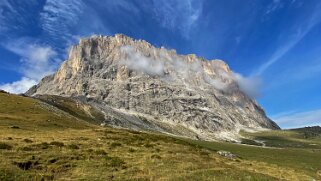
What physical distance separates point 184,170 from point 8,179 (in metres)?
18.6

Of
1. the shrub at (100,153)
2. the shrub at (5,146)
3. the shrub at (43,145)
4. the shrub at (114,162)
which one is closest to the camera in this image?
the shrub at (114,162)

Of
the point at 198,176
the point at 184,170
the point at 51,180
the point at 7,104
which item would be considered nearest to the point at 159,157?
the point at 184,170

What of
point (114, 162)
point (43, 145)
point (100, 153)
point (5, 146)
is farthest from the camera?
point (43, 145)

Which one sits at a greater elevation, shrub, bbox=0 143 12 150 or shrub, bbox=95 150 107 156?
shrub, bbox=95 150 107 156

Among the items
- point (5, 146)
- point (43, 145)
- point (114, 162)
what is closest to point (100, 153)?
point (114, 162)

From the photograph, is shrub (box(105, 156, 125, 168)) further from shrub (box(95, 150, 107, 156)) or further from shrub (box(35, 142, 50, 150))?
shrub (box(35, 142, 50, 150))

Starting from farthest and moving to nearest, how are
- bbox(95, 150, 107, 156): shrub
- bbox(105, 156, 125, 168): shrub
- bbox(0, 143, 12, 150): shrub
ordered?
1. bbox(95, 150, 107, 156): shrub
2. bbox(0, 143, 12, 150): shrub
3. bbox(105, 156, 125, 168): shrub

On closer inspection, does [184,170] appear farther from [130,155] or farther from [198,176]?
[130,155]

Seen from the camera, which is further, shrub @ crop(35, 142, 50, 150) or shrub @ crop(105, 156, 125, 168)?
shrub @ crop(35, 142, 50, 150)

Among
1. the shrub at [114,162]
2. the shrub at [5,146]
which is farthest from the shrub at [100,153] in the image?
the shrub at [5,146]

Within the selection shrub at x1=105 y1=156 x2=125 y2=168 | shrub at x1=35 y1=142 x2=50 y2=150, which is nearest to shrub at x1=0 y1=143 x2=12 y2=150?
shrub at x1=35 y1=142 x2=50 y2=150

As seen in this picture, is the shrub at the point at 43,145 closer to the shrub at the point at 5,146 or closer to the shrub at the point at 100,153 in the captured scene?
the shrub at the point at 5,146

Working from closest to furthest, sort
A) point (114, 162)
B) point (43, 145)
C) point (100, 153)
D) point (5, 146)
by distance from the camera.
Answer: point (114, 162), point (5, 146), point (100, 153), point (43, 145)

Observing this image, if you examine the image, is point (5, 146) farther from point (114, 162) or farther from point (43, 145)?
point (114, 162)
